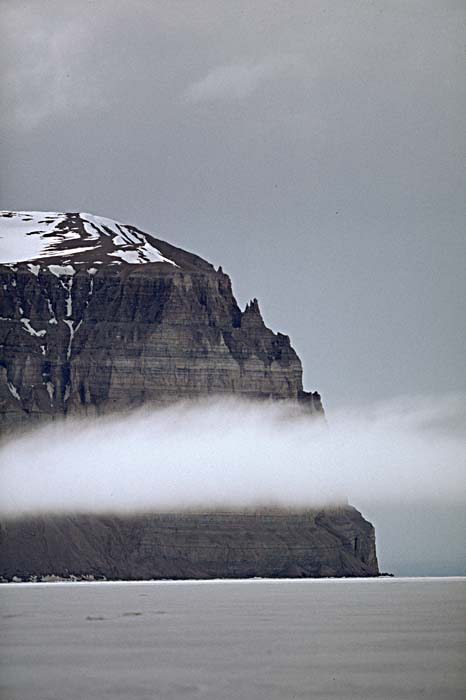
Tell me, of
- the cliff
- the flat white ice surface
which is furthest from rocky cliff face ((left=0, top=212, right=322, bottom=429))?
the flat white ice surface

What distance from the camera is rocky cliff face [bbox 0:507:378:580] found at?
174000mm

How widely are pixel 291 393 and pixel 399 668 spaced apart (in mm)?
159087

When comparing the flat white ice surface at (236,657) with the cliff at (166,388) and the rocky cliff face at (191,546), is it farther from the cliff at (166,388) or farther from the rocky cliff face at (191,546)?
the cliff at (166,388)

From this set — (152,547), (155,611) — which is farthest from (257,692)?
(152,547)

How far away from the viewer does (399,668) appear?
33.3 meters

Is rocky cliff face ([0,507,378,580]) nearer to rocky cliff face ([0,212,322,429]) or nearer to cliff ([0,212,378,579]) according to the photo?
cliff ([0,212,378,579])

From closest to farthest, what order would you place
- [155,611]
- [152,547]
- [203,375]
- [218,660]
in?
[218,660] → [155,611] → [152,547] → [203,375]

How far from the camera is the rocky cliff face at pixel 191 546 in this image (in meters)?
174

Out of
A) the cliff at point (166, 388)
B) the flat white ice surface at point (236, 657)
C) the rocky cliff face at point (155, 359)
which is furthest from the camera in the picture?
the rocky cliff face at point (155, 359)

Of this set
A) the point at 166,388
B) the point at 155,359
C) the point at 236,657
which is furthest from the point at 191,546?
the point at 236,657

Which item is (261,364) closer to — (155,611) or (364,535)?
(364,535)

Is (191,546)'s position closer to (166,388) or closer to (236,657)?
(166,388)

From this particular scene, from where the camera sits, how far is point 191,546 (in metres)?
180

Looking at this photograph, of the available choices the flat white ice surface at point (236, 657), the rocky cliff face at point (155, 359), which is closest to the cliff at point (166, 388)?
the rocky cliff face at point (155, 359)
